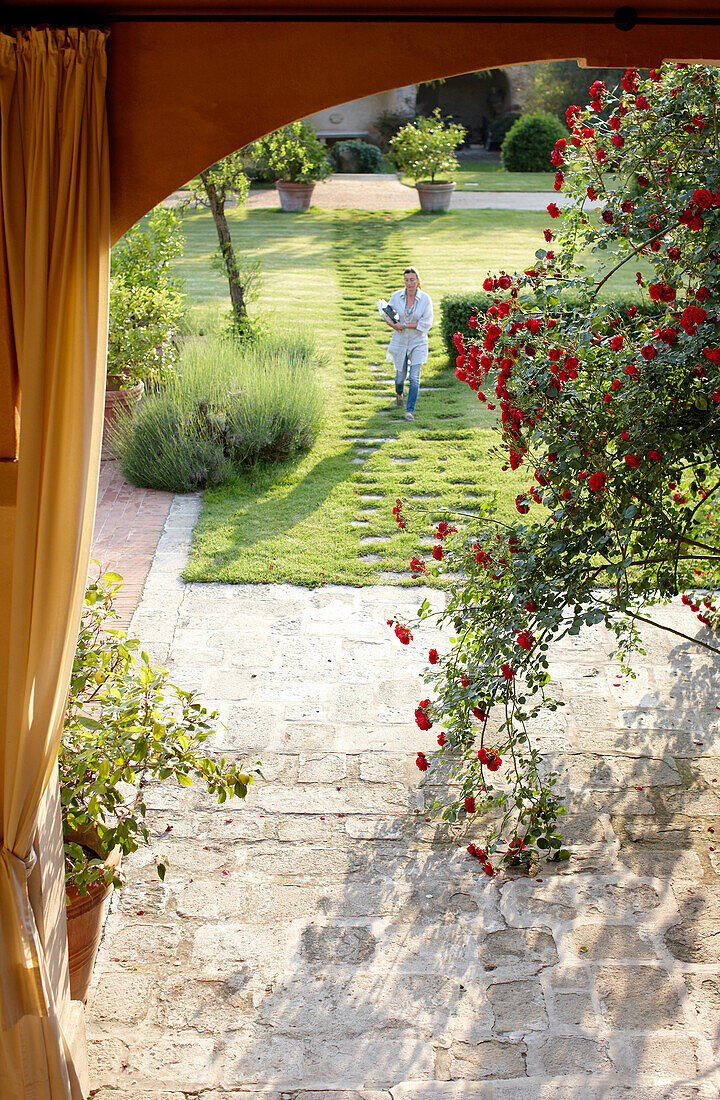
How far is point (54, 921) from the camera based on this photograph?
269 centimetres

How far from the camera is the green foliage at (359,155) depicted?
2486 centimetres

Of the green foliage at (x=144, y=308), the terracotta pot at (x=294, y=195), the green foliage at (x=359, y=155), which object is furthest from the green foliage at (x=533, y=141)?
the green foliage at (x=144, y=308)

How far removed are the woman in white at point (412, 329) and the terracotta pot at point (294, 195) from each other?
11.6m

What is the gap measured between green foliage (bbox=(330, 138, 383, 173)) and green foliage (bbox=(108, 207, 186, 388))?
54.1 ft

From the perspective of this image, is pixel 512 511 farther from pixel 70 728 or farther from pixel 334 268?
pixel 334 268

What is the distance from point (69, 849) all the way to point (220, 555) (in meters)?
3.73

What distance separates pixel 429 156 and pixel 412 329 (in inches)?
461

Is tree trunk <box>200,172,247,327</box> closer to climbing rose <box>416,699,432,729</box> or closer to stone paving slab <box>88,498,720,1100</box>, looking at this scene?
stone paving slab <box>88,498,720,1100</box>

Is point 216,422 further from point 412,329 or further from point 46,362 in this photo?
point 46,362

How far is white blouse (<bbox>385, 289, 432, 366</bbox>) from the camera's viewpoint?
902 centimetres

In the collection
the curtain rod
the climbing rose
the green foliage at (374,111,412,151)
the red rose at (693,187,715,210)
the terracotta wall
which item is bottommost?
the climbing rose

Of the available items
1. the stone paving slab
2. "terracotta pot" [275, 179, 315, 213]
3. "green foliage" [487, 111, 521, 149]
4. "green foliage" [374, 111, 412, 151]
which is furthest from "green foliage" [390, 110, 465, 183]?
the stone paving slab

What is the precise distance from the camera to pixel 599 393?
10.9ft

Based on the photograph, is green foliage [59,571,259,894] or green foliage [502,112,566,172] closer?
green foliage [59,571,259,894]
